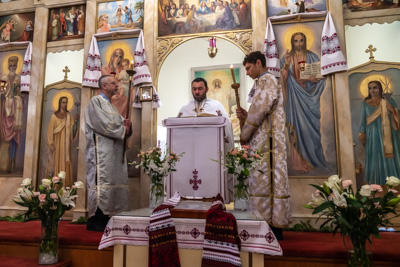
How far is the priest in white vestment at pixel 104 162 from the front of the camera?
4566 millimetres

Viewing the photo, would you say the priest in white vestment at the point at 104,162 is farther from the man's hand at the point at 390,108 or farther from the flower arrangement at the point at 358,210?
the man's hand at the point at 390,108

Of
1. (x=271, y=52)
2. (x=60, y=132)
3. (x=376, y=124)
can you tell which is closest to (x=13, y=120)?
(x=60, y=132)

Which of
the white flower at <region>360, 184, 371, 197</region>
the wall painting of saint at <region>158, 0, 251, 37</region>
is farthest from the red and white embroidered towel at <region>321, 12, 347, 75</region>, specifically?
the white flower at <region>360, 184, 371, 197</region>

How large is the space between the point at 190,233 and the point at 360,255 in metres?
1.56

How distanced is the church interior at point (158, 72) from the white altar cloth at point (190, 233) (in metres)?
1.30

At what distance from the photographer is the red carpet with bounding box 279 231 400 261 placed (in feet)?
10.7

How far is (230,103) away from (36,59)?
462cm

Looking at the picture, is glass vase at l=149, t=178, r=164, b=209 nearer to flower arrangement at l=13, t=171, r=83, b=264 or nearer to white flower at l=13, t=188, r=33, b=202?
flower arrangement at l=13, t=171, r=83, b=264

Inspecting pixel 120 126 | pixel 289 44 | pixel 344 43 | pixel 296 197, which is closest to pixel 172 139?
pixel 120 126

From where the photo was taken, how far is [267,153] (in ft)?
13.0

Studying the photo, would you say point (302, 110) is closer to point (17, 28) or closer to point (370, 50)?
point (370, 50)

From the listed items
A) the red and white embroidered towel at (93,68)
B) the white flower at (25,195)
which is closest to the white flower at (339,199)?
the white flower at (25,195)

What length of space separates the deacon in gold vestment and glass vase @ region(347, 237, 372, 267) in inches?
39.8

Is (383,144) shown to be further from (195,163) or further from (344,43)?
(195,163)
